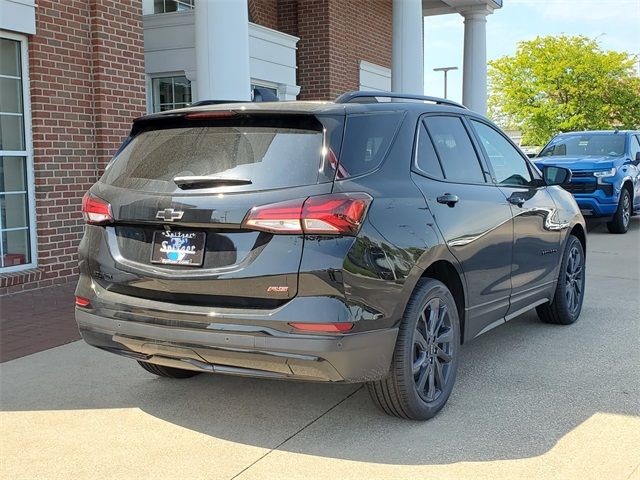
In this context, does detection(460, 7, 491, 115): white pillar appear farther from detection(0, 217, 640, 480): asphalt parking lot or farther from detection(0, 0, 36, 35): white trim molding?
detection(0, 217, 640, 480): asphalt parking lot

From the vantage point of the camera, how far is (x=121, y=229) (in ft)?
13.2

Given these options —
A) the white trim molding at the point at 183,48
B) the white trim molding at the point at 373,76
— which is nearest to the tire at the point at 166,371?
the white trim molding at the point at 183,48

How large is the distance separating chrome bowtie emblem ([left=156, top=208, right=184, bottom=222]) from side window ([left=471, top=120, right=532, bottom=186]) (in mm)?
2386

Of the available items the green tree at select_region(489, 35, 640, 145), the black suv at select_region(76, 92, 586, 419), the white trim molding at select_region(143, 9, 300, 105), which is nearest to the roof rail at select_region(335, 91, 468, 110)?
the black suv at select_region(76, 92, 586, 419)

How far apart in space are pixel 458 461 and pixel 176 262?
1680 millimetres

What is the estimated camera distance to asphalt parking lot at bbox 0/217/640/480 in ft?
11.9

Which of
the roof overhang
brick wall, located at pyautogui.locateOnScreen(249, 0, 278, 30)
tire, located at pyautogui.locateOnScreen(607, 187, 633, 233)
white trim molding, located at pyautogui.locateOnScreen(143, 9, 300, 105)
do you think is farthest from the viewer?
the roof overhang

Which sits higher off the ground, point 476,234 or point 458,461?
point 476,234

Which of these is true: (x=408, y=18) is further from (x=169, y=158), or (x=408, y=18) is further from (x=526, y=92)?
(x=526, y=92)

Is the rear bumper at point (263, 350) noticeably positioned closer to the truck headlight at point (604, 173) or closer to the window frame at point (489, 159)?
the window frame at point (489, 159)

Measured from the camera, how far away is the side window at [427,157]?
173 inches

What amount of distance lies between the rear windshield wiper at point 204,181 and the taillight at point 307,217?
212 mm

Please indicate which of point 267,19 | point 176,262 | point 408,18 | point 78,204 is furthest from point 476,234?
point 267,19

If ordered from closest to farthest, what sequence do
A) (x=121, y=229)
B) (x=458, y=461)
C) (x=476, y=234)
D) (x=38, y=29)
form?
(x=458, y=461) < (x=121, y=229) < (x=476, y=234) < (x=38, y=29)
